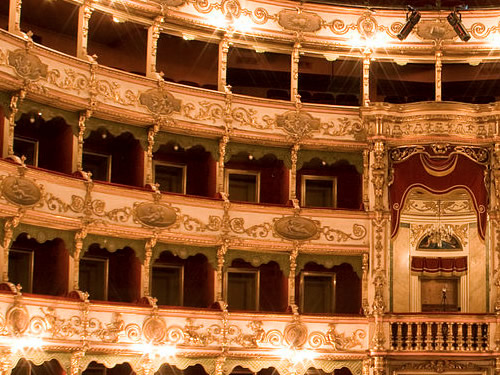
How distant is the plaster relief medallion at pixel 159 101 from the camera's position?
31.0 meters

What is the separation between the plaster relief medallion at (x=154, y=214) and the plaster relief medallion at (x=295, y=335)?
4700 millimetres

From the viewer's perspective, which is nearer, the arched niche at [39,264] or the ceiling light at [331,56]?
the arched niche at [39,264]

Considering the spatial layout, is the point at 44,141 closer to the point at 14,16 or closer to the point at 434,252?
the point at 14,16

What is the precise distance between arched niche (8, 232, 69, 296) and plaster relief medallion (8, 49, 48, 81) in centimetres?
441

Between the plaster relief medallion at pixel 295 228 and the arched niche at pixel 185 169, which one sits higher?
the arched niche at pixel 185 169

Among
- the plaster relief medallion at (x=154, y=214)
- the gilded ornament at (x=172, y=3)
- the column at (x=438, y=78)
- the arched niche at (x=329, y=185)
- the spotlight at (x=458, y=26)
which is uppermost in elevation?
the gilded ornament at (x=172, y=3)

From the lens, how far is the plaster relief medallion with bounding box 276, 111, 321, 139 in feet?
109

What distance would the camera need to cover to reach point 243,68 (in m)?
36.1

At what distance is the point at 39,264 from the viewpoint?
29.9m

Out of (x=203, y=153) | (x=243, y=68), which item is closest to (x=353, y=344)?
(x=203, y=153)

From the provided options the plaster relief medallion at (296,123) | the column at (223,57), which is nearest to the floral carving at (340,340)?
the plaster relief medallion at (296,123)

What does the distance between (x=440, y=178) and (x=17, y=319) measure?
13935 mm

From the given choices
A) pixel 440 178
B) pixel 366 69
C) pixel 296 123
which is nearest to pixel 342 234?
pixel 440 178

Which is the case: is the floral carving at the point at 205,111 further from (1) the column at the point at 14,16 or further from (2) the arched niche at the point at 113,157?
(1) the column at the point at 14,16
